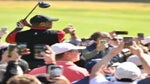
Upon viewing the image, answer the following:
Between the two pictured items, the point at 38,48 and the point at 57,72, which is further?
the point at 38,48

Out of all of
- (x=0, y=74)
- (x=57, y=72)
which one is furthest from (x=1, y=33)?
(x=57, y=72)

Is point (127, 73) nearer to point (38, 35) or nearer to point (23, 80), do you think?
point (23, 80)

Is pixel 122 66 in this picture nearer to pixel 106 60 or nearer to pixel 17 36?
pixel 106 60

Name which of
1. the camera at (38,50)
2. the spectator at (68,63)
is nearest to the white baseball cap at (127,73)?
the spectator at (68,63)

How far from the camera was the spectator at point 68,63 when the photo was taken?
651cm

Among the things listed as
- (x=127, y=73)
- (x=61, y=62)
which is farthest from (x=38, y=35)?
(x=127, y=73)

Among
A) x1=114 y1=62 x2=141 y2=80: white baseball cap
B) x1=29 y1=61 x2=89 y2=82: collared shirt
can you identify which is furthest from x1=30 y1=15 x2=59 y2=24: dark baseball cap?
x1=114 y1=62 x2=141 y2=80: white baseball cap

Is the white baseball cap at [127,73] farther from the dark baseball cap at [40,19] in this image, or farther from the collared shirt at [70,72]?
the dark baseball cap at [40,19]

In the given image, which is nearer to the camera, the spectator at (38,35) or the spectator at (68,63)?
the spectator at (68,63)

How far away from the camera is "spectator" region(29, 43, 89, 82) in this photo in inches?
256

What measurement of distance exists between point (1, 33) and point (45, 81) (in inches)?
143

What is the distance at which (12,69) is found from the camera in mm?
5566

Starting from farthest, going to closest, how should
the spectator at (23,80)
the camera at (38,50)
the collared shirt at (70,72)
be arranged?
the camera at (38,50), the collared shirt at (70,72), the spectator at (23,80)

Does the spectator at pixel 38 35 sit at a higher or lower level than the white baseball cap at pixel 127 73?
lower
